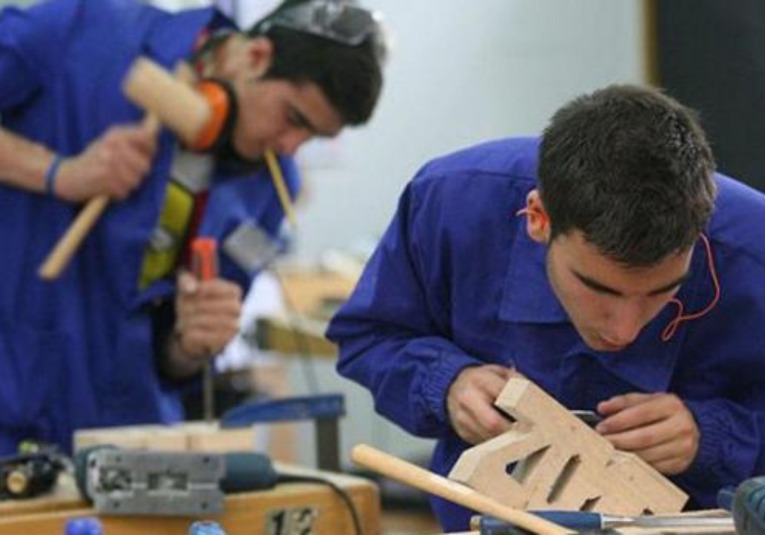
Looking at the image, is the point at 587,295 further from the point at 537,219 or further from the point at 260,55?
the point at 260,55

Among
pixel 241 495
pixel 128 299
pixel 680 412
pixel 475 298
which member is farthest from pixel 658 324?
pixel 128 299

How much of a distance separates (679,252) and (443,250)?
0.33 m

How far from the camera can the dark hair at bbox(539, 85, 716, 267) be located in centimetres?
141

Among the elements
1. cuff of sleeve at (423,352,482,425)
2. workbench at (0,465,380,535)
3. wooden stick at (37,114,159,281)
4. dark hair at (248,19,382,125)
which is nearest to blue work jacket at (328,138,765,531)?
cuff of sleeve at (423,352,482,425)

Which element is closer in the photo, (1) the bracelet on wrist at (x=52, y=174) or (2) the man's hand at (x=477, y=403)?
(2) the man's hand at (x=477, y=403)

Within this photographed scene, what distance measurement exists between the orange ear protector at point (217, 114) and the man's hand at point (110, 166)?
7 cm

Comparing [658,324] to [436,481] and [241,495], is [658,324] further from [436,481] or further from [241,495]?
[241,495]

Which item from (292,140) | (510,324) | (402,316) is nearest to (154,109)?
(292,140)

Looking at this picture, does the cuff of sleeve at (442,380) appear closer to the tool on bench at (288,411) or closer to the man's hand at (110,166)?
the tool on bench at (288,411)

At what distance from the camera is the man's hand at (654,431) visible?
153 centimetres

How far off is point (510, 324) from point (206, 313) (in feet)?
2.89

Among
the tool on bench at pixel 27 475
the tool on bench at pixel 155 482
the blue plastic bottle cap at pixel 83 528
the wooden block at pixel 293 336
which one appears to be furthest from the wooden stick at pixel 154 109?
the wooden block at pixel 293 336

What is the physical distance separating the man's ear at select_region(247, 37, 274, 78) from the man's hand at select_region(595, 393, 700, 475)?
1.05 m

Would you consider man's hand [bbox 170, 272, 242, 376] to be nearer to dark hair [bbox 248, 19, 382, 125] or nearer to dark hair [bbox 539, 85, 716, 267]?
dark hair [bbox 248, 19, 382, 125]
